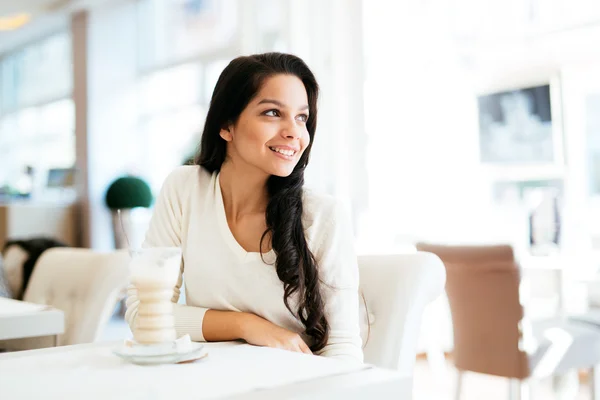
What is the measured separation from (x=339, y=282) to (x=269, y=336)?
0.19 m

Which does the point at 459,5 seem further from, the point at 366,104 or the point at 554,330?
the point at 554,330

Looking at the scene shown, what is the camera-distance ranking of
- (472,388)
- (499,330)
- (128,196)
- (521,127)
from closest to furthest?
1. (499,330)
2. (472,388)
3. (521,127)
4. (128,196)

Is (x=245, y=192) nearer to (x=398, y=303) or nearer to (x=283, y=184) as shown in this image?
(x=283, y=184)

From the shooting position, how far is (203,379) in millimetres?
822

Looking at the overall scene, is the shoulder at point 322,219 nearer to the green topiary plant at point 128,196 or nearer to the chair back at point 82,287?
the chair back at point 82,287

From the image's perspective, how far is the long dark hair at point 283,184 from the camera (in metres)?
1.30

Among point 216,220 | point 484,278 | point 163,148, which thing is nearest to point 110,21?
point 163,148

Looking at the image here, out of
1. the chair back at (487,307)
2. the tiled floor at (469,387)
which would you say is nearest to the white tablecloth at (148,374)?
the chair back at (487,307)

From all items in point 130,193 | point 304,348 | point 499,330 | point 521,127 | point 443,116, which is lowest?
point 499,330

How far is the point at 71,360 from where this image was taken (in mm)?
964

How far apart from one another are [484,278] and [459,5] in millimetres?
2392

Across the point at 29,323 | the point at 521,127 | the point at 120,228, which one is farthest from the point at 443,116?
the point at 29,323

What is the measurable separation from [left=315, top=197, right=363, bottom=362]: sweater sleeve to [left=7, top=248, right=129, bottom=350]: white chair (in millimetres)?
783

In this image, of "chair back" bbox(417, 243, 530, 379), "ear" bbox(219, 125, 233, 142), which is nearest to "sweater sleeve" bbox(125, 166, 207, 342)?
"ear" bbox(219, 125, 233, 142)
